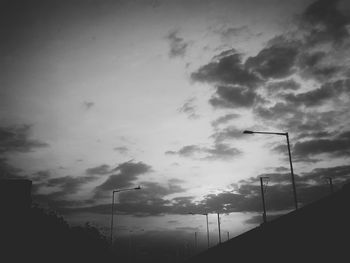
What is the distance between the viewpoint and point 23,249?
35594mm

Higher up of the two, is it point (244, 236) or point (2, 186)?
point (2, 186)

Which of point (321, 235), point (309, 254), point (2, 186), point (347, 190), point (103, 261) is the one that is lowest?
point (103, 261)

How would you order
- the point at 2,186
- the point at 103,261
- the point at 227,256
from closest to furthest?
the point at 227,256
the point at 2,186
the point at 103,261

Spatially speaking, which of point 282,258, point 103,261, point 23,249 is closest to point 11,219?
point 23,249

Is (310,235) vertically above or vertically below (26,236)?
above

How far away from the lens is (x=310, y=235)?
789cm

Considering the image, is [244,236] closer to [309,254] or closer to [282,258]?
[282,258]

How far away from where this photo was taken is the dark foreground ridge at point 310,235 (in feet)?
22.1

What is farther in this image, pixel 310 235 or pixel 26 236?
pixel 26 236

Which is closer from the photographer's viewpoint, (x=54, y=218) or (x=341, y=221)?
(x=341, y=221)

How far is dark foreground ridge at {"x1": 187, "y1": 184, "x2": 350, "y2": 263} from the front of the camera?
22.1 feet

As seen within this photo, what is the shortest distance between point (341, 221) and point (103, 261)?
209ft

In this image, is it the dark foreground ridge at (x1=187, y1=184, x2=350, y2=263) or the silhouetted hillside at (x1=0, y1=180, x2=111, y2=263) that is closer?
the dark foreground ridge at (x1=187, y1=184, x2=350, y2=263)

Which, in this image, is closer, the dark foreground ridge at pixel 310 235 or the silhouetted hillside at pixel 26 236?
the dark foreground ridge at pixel 310 235
